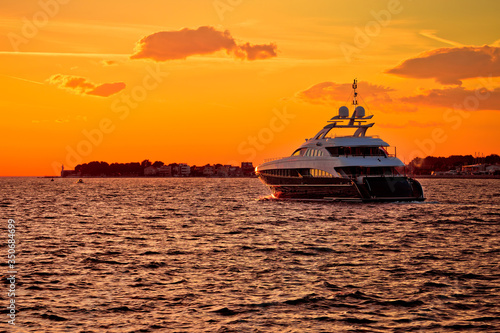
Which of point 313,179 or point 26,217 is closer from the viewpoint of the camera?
point 26,217

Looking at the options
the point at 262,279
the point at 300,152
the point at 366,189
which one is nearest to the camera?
the point at 262,279

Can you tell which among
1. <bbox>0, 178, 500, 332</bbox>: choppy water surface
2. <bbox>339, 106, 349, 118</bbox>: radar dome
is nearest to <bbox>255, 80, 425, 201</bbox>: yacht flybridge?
<bbox>339, 106, 349, 118</bbox>: radar dome

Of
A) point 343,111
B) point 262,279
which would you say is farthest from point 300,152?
point 262,279

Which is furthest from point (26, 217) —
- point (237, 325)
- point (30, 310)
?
point (237, 325)

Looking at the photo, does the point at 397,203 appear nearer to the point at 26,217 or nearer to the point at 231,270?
the point at 26,217

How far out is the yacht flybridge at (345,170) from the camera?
5800 cm

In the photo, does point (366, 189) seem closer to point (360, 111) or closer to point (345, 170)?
point (345, 170)

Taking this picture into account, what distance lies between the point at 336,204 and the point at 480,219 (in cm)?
2025

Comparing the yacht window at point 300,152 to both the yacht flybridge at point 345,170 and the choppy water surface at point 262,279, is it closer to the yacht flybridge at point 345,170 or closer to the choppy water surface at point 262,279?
the yacht flybridge at point 345,170

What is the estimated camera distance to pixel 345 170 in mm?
59594

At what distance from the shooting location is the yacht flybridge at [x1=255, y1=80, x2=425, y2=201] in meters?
58.0

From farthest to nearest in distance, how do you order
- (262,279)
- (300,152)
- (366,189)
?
(300,152) → (366,189) → (262,279)

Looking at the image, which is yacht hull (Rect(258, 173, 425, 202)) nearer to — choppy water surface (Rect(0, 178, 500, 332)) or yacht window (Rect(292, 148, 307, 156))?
yacht window (Rect(292, 148, 307, 156))

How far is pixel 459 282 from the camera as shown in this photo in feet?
68.7
